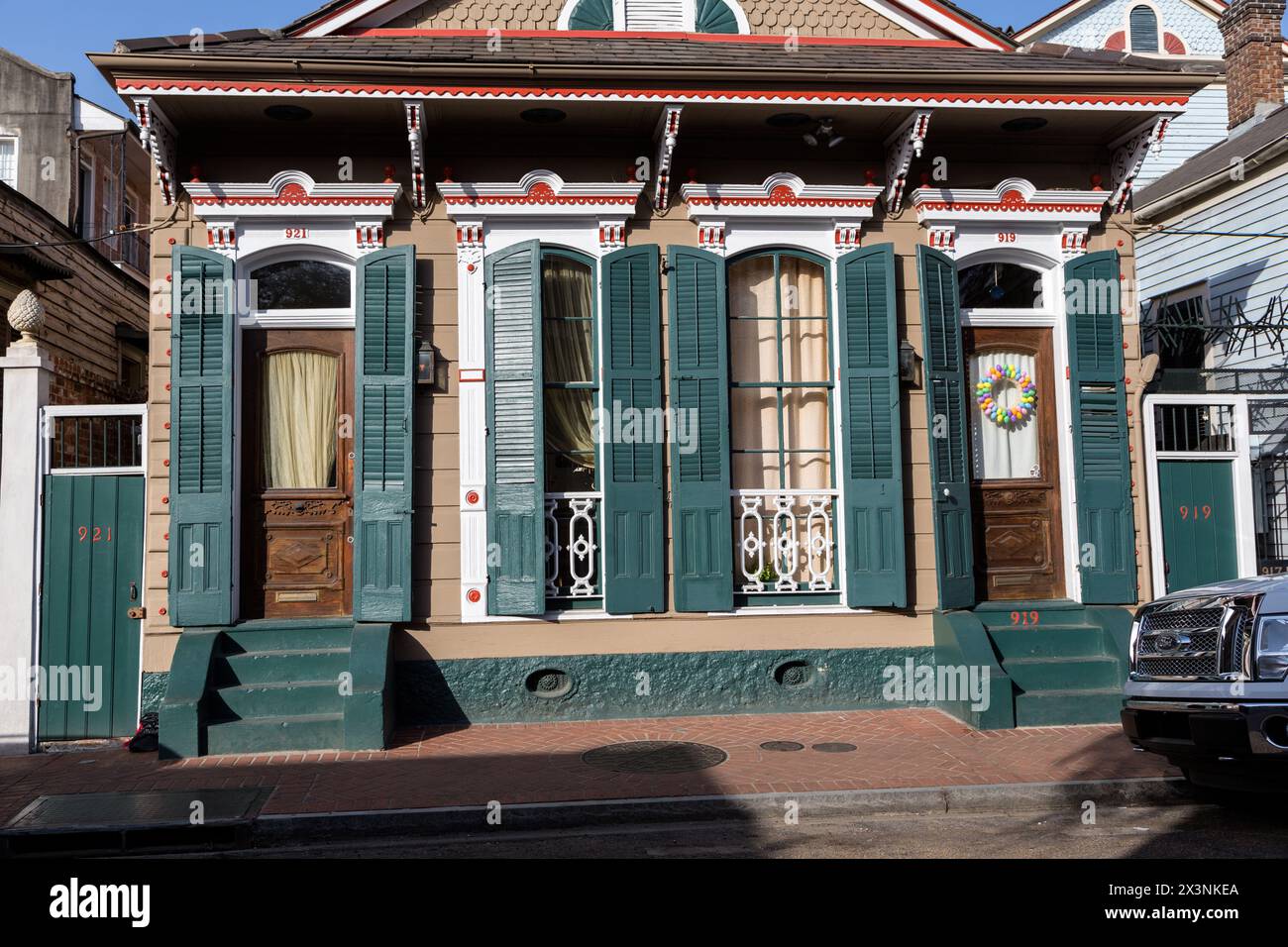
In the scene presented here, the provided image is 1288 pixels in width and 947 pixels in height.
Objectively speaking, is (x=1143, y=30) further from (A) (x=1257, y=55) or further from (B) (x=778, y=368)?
(B) (x=778, y=368)

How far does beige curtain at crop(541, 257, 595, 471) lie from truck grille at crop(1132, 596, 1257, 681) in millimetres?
4793

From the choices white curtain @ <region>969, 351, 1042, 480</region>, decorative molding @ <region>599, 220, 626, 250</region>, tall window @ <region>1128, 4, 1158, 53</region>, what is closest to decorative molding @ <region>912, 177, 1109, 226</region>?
white curtain @ <region>969, 351, 1042, 480</region>

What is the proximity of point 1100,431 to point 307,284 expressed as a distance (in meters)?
7.53

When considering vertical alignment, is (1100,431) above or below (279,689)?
above

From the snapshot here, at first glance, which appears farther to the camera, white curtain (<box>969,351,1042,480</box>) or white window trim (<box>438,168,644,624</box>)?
white curtain (<box>969,351,1042,480</box>)

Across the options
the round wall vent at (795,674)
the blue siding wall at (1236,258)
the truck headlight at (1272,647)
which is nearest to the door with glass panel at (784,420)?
the round wall vent at (795,674)

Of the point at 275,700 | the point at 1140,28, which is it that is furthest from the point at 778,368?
the point at 1140,28

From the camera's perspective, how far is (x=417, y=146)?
8.88 m

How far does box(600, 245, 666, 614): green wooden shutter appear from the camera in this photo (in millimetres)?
9070

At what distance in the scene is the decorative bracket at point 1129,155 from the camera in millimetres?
9547

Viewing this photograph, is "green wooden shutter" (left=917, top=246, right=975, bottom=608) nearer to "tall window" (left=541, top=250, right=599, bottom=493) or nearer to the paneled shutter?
the paneled shutter

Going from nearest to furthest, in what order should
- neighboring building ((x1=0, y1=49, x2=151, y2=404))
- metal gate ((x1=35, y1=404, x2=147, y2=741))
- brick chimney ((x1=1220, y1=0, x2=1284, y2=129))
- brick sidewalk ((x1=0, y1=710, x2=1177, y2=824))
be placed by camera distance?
brick sidewalk ((x1=0, y1=710, x2=1177, y2=824))
metal gate ((x1=35, y1=404, x2=147, y2=741))
neighboring building ((x1=0, y1=49, x2=151, y2=404))
brick chimney ((x1=1220, y1=0, x2=1284, y2=129))

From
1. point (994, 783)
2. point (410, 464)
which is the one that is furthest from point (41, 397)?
point (994, 783)
